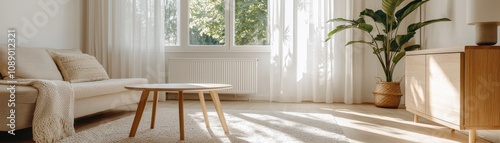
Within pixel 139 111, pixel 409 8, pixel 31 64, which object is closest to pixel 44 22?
pixel 31 64

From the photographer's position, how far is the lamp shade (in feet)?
6.37

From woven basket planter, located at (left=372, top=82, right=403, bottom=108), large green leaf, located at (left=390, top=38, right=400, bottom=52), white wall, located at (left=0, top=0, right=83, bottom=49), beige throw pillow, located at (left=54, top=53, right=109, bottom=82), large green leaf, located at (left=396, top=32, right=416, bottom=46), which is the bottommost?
woven basket planter, located at (left=372, top=82, right=403, bottom=108)

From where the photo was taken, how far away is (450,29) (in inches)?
119

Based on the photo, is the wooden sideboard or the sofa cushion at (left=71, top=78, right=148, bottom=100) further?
the sofa cushion at (left=71, top=78, right=148, bottom=100)

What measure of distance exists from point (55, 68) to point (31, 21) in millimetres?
771

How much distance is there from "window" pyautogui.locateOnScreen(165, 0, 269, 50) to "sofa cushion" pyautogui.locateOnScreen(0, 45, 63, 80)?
1.69m

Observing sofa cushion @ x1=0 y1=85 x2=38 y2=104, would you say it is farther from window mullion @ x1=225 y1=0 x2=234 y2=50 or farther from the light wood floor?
window mullion @ x1=225 y1=0 x2=234 y2=50

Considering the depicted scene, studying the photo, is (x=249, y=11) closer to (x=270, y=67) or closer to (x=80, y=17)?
(x=270, y=67)

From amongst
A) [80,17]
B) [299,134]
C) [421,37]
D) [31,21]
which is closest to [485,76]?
[299,134]

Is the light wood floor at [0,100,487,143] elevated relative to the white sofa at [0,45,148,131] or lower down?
lower down

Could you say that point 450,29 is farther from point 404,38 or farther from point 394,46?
point 394,46

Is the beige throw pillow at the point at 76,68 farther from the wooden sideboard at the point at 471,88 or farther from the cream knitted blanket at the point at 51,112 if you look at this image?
the wooden sideboard at the point at 471,88

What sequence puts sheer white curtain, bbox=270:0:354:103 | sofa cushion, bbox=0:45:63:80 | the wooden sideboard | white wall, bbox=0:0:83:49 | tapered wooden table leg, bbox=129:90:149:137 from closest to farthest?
1. the wooden sideboard
2. tapered wooden table leg, bbox=129:90:149:137
3. sofa cushion, bbox=0:45:63:80
4. white wall, bbox=0:0:83:49
5. sheer white curtain, bbox=270:0:354:103

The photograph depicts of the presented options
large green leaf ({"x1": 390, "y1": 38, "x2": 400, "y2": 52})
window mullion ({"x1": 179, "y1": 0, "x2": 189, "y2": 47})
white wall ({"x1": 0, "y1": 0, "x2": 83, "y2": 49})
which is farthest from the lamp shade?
white wall ({"x1": 0, "y1": 0, "x2": 83, "y2": 49})
